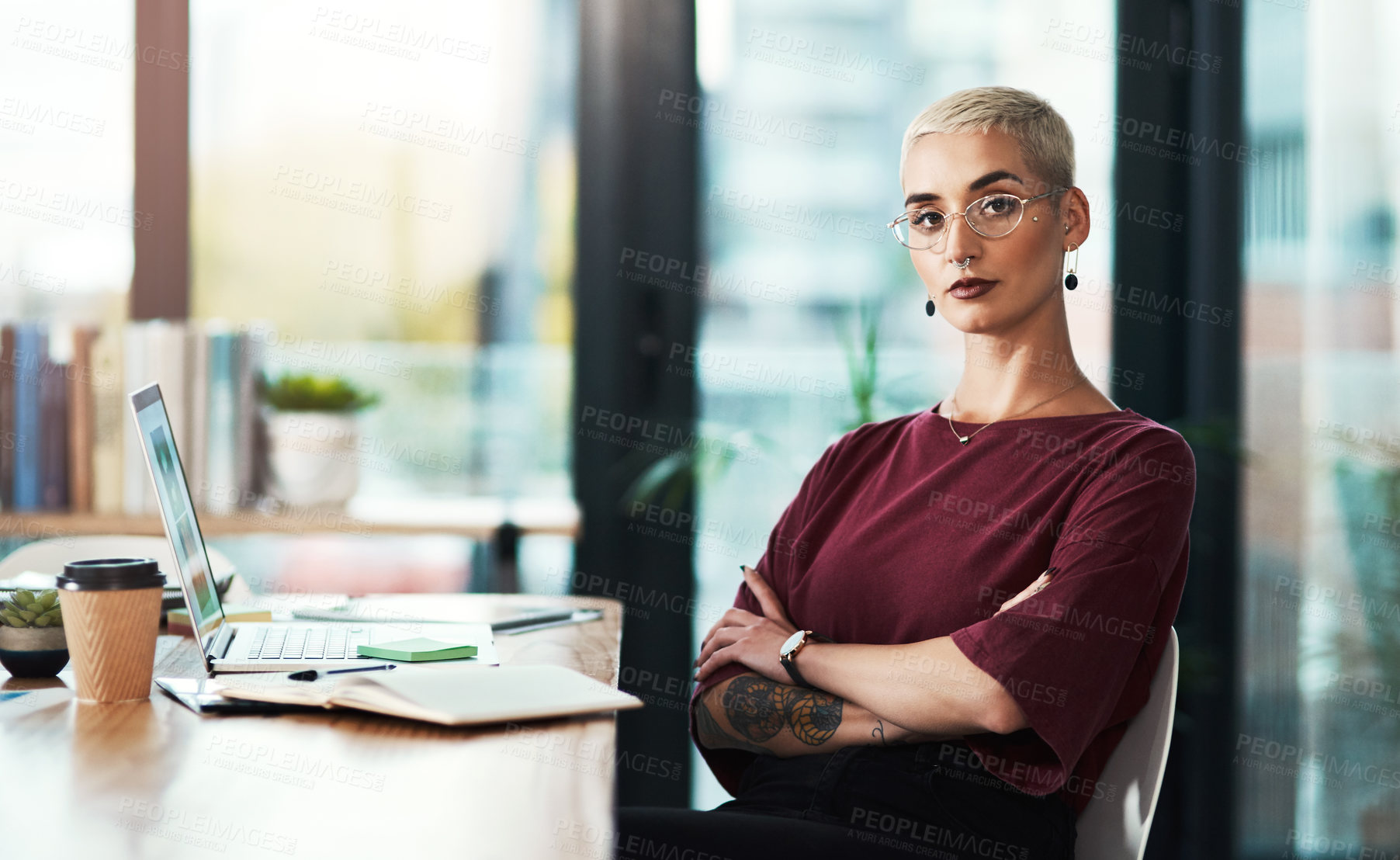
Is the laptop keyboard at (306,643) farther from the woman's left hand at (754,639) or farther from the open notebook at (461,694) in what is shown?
the woman's left hand at (754,639)

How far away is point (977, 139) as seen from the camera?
155 centimetres

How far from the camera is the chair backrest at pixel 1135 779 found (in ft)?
4.21

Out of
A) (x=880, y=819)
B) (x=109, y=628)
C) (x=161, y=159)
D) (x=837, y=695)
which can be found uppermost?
(x=161, y=159)

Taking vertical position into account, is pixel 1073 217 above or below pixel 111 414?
above

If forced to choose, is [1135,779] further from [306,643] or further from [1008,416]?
[306,643]

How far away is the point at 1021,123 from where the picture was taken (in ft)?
5.12

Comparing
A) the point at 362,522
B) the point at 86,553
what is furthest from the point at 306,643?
the point at 362,522

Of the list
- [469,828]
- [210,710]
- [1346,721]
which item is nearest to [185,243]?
[210,710]

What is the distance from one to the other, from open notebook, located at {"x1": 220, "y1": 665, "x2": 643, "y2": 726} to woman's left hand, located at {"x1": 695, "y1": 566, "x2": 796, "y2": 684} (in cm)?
29

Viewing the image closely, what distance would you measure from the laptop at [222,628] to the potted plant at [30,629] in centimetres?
15

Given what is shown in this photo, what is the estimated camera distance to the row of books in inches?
97.9

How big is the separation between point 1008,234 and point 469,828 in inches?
41.2

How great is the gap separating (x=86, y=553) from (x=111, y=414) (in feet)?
1.74

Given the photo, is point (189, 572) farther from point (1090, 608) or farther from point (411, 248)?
point (411, 248)
